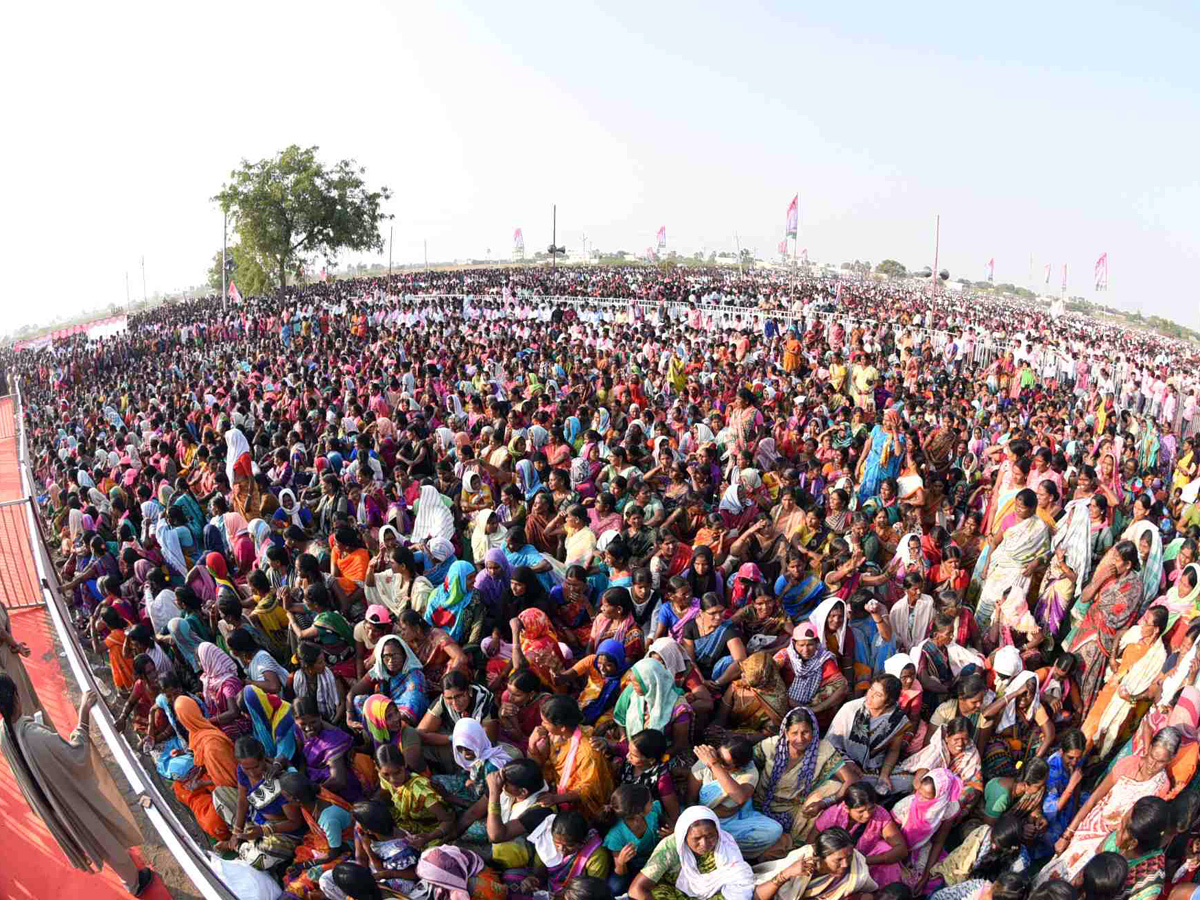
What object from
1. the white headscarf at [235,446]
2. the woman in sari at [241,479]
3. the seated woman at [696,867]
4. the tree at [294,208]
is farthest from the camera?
the tree at [294,208]

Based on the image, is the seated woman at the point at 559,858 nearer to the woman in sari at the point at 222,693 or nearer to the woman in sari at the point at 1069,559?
the woman in sari at the point at 222,693

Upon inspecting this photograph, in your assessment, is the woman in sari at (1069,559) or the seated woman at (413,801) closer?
the seated woman at (413,801)

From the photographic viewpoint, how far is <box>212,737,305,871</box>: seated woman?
3131 mm

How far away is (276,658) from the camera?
14.2 feet

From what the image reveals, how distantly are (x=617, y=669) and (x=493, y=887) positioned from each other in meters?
1.15

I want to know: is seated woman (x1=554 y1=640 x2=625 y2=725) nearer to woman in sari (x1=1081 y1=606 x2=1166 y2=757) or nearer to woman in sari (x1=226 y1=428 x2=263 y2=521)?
woman in sari (x1=1081 y1=606 x2=1166 y2=757)

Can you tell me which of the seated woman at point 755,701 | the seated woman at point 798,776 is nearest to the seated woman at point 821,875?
the seated woman at point 798,776

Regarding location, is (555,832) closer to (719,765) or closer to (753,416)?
(719,765)

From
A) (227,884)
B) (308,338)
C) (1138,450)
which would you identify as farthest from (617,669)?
(308,338)

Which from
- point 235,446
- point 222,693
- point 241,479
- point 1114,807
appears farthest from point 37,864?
point 1114,807

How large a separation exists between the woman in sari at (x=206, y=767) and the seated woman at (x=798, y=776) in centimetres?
236

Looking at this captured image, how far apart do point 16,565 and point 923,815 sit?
7.86 metres

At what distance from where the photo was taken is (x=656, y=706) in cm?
326

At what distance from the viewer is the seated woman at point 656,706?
326cm
